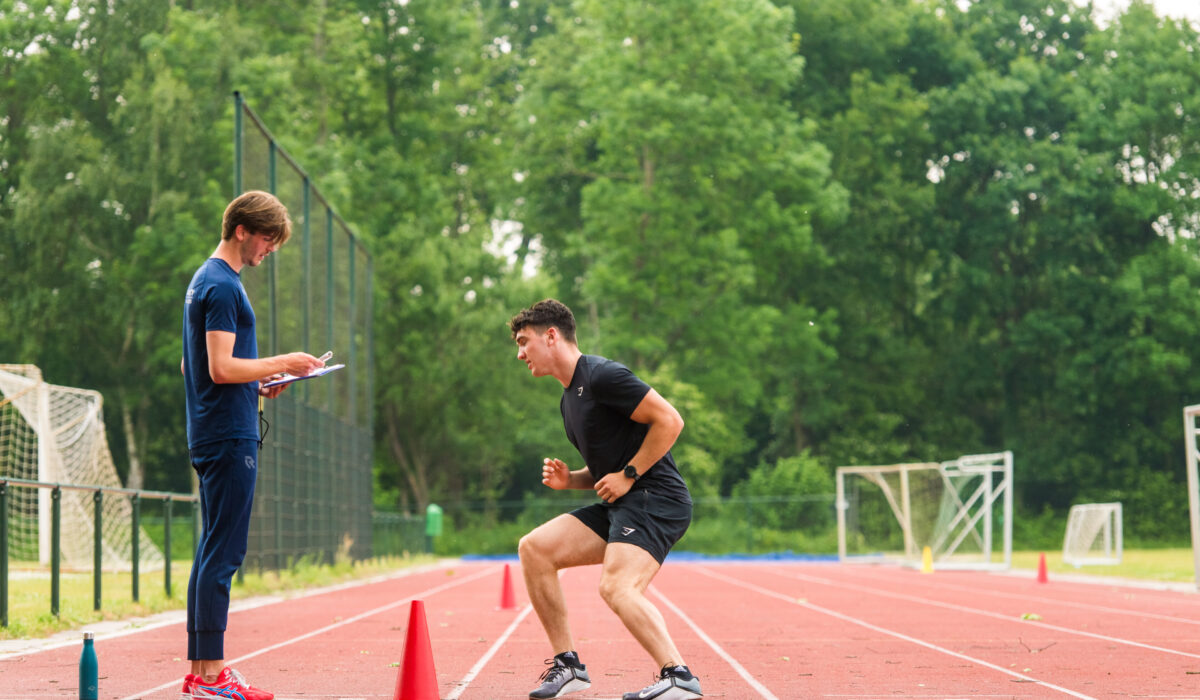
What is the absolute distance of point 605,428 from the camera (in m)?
6.30

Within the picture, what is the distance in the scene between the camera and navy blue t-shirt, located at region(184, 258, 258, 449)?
5598 mm

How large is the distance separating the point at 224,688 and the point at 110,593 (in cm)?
890

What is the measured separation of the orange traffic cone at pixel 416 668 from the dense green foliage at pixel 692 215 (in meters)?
32.9

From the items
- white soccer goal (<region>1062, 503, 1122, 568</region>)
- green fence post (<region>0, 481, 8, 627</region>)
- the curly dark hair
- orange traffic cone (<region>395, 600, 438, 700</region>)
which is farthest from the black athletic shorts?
white soccer goal (<region>1062, 503, 1122, 568</region>)

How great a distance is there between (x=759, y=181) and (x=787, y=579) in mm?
24362

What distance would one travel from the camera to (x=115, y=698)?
6.47 metres

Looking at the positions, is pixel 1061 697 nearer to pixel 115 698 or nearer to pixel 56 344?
pixel 115 698

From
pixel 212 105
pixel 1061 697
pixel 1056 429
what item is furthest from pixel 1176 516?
pixel 1061 697

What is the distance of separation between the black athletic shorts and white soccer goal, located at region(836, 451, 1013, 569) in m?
20.8

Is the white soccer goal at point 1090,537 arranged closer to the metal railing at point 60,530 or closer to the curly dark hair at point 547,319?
the metal railing at point 60,530

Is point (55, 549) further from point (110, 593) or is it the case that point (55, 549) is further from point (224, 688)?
point (224, 688)

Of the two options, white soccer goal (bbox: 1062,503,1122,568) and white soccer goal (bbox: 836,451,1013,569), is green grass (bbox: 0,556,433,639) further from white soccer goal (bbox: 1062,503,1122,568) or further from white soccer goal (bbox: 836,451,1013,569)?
white soccer goal (bbox: 1062,503,1122,568)

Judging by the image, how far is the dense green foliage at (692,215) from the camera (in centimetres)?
4053

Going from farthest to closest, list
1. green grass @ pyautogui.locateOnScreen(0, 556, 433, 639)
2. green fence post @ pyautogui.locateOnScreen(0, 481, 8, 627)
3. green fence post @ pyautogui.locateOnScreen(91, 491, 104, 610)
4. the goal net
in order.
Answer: the goal net
green fence post @ pyautogui.locateOnScreen(91, 491, 104, 610)
green grass @ pyautogui.locateOnScreen(0, 556, 433, 639)
green fence post @ pyautogui.locateOnScreen(0, 481, 8, 627)
